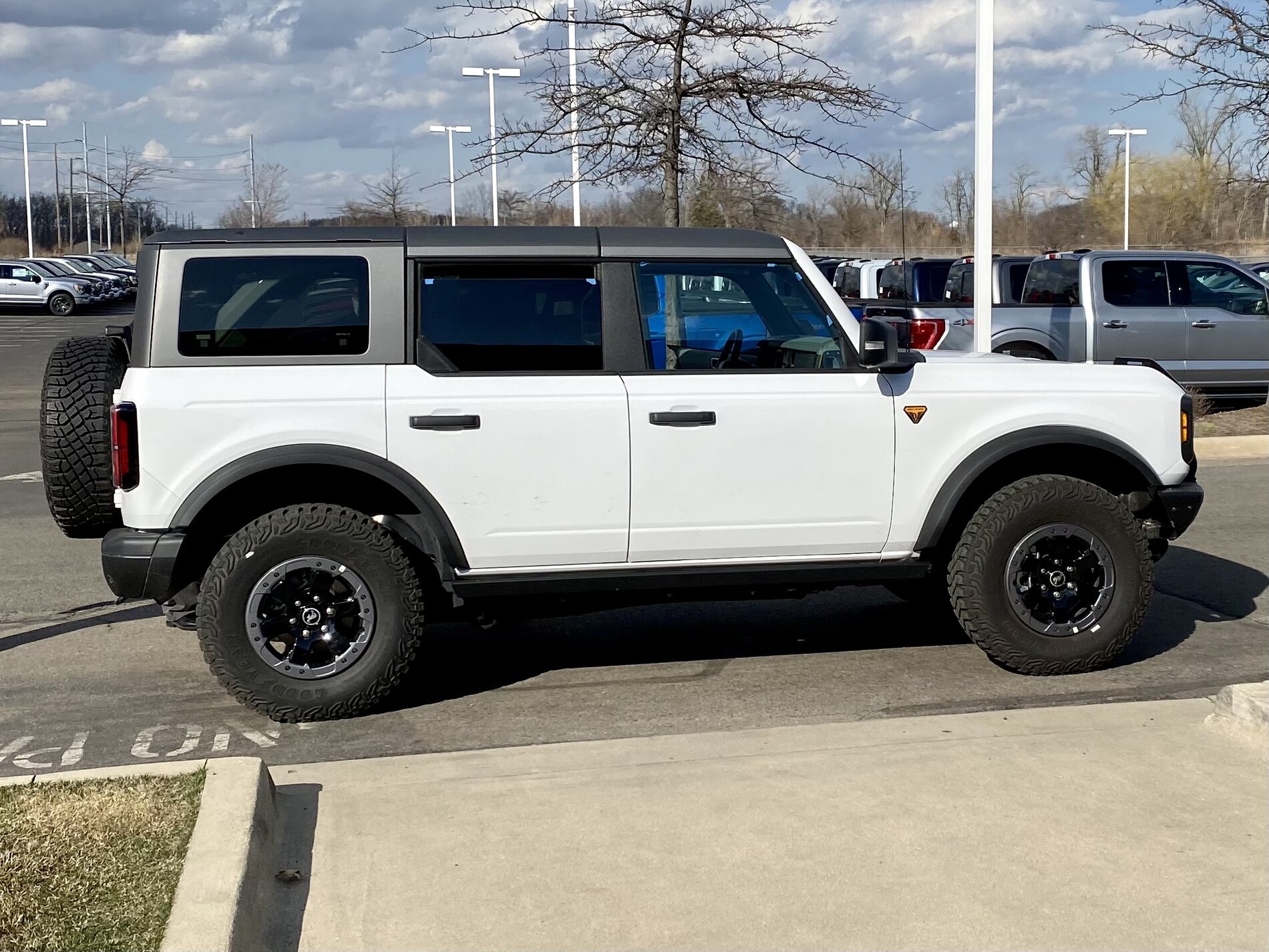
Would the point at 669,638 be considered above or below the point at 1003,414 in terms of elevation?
below

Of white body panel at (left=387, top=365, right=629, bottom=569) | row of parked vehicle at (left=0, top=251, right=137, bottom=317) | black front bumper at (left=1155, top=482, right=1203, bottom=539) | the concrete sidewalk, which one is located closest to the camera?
the concrete sidewalk

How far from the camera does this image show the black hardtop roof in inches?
212

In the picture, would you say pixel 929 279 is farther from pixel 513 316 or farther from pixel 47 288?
pixel 47 288

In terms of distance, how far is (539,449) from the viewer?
538 centimetres

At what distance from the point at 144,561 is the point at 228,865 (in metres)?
1.82

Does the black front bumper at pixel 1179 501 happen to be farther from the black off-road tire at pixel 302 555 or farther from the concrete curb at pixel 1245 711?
the black off-road tire at pixel 302 555

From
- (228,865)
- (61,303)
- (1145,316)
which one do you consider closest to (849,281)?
(1145,316)

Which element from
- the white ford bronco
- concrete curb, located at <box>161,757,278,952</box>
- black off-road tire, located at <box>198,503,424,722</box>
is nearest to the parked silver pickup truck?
the white ford bronco

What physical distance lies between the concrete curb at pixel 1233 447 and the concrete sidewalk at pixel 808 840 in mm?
7937

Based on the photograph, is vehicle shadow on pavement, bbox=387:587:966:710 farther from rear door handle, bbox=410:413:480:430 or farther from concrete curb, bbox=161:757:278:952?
concrete curb, bbox=161:757:278:952

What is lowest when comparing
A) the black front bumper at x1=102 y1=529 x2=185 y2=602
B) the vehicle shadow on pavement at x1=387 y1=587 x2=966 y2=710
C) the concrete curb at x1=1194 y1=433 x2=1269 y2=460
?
the vehicle shadow on pavement at x1=387 y1=587 x2=966 y2=710

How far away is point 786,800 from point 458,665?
2.31 meters

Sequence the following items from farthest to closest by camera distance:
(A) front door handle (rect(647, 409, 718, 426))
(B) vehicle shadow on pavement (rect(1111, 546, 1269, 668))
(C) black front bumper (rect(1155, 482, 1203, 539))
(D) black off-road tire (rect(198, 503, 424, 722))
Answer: (B) vehicle shadow on pavement (rect(1111, 546, 1269, 668)) < (C) black front bumper (rect(1155, 482, 1203, 539)) < (A) front door handle (rect(647, 409, 718, 426)) < (D) black off-road tire (rect(198, 503, 424, 722))

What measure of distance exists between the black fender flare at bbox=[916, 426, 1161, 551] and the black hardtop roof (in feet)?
3.84
